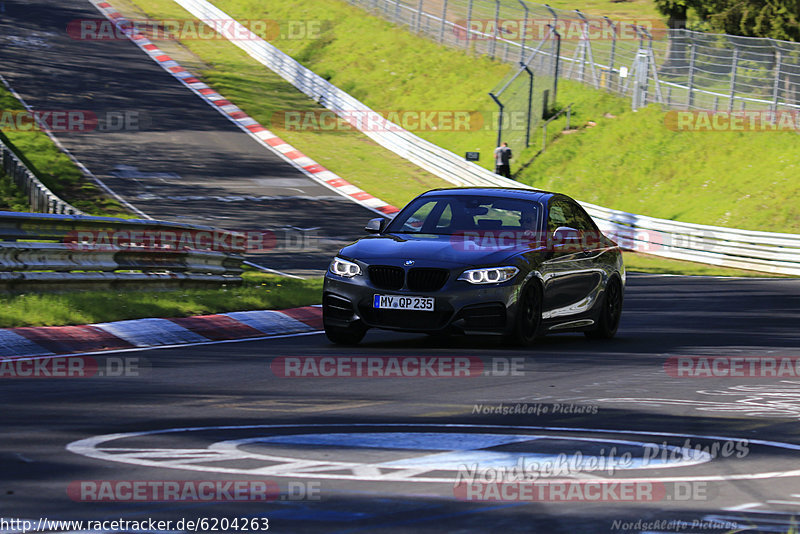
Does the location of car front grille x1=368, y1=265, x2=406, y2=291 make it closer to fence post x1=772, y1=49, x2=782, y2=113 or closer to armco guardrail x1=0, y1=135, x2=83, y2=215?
armco guardrail x1=0, y1=135, x2=83, y2=215

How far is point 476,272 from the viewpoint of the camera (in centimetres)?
1059

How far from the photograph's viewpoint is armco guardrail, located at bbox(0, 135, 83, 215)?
2280 cm

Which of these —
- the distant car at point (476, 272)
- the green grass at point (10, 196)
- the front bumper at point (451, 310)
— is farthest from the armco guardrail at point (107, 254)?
the green grass at point (10, 196)

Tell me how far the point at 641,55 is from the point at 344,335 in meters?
27.6

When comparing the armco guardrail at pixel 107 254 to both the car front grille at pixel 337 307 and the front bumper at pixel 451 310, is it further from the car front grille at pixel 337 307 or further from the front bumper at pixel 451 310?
the front bumper at pixel 451 310

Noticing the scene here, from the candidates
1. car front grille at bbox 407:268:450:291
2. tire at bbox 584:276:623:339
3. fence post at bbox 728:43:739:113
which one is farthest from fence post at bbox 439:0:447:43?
car front grille at bbox 407:268:450:291

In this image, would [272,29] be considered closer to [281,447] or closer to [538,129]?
[538,129]

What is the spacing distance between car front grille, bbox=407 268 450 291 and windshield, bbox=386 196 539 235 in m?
1.02

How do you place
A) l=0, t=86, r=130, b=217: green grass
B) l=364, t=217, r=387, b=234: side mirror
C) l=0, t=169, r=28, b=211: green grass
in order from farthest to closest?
1. l=0, t=86, r=130, b=217: green grass
2. l=0, t=169, r=28, b=211: green grass
3. l=364, t=217, r=387, b=234: side mirror

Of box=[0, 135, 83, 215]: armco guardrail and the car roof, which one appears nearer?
the car roof

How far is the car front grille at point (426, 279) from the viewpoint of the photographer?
10.5 m

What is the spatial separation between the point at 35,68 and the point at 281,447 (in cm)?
3893

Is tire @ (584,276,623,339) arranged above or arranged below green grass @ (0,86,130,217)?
above

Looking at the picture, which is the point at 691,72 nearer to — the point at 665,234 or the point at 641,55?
the point at 641,55
